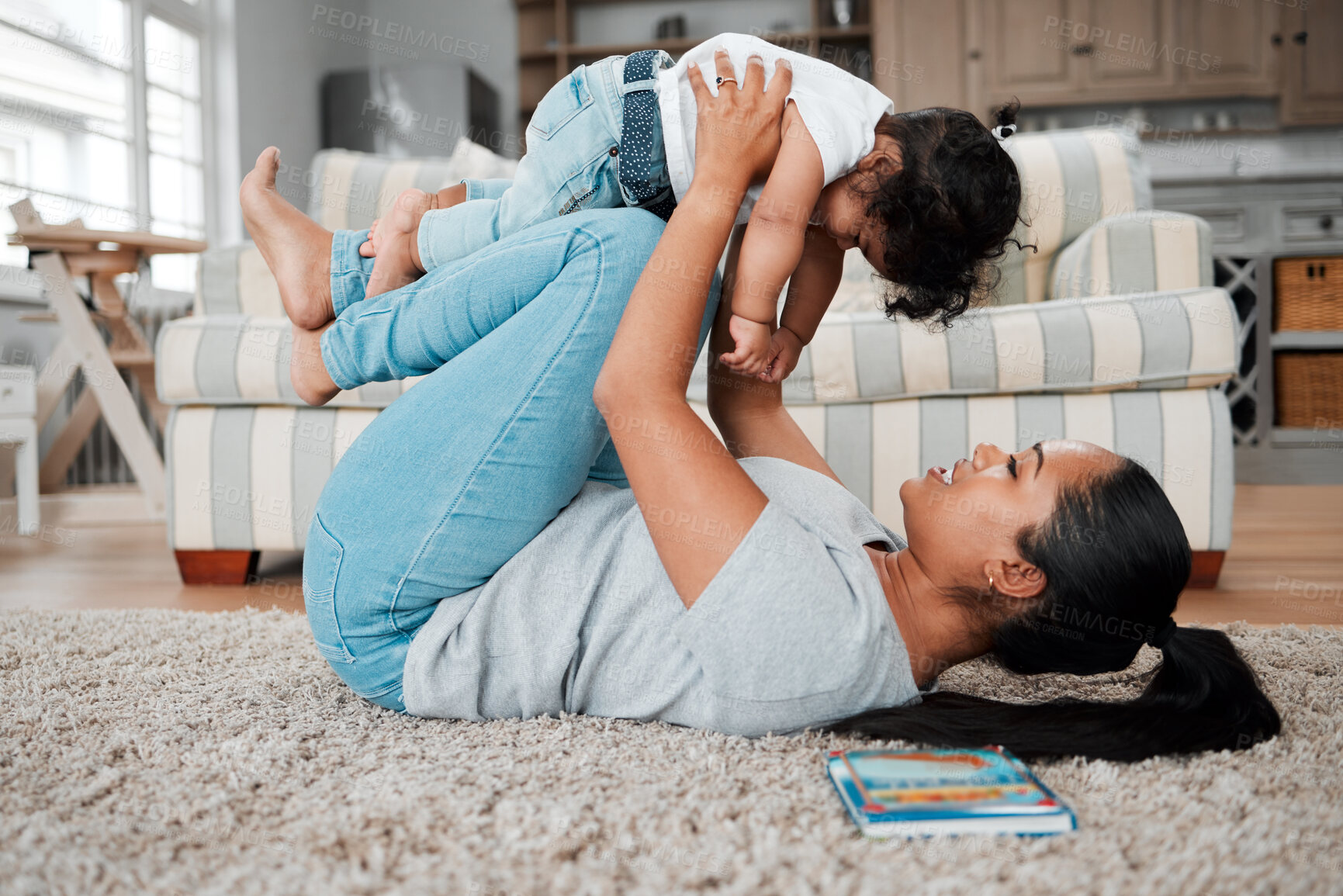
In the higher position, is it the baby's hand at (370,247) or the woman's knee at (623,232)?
the baby's hand at (370,247)

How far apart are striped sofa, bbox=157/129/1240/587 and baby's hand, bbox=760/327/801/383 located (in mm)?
602

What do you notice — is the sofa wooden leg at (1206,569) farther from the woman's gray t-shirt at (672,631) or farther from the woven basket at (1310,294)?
the woven basket at (1310,294)

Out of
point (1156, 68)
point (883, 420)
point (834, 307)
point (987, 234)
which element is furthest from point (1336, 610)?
point (1156, 68)

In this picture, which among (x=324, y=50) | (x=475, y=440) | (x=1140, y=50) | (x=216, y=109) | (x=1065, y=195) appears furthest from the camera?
(x=324, y=50)

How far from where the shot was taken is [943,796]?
656mm

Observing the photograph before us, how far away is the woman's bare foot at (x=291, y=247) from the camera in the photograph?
1.03 metres

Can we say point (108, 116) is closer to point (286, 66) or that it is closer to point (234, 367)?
point (286, 66)

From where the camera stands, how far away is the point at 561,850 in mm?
611

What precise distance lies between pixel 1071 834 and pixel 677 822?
274 millimetres

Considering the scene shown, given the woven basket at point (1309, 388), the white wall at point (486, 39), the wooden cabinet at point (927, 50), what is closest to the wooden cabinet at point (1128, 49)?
the wooden cabinet at point (927, 50)


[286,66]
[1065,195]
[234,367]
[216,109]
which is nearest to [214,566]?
[234,367]

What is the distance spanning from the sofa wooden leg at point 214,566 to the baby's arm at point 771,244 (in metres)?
1.27

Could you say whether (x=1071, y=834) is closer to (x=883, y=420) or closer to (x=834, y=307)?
(x=883, y=420)

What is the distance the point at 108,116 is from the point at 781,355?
3.39 meters
